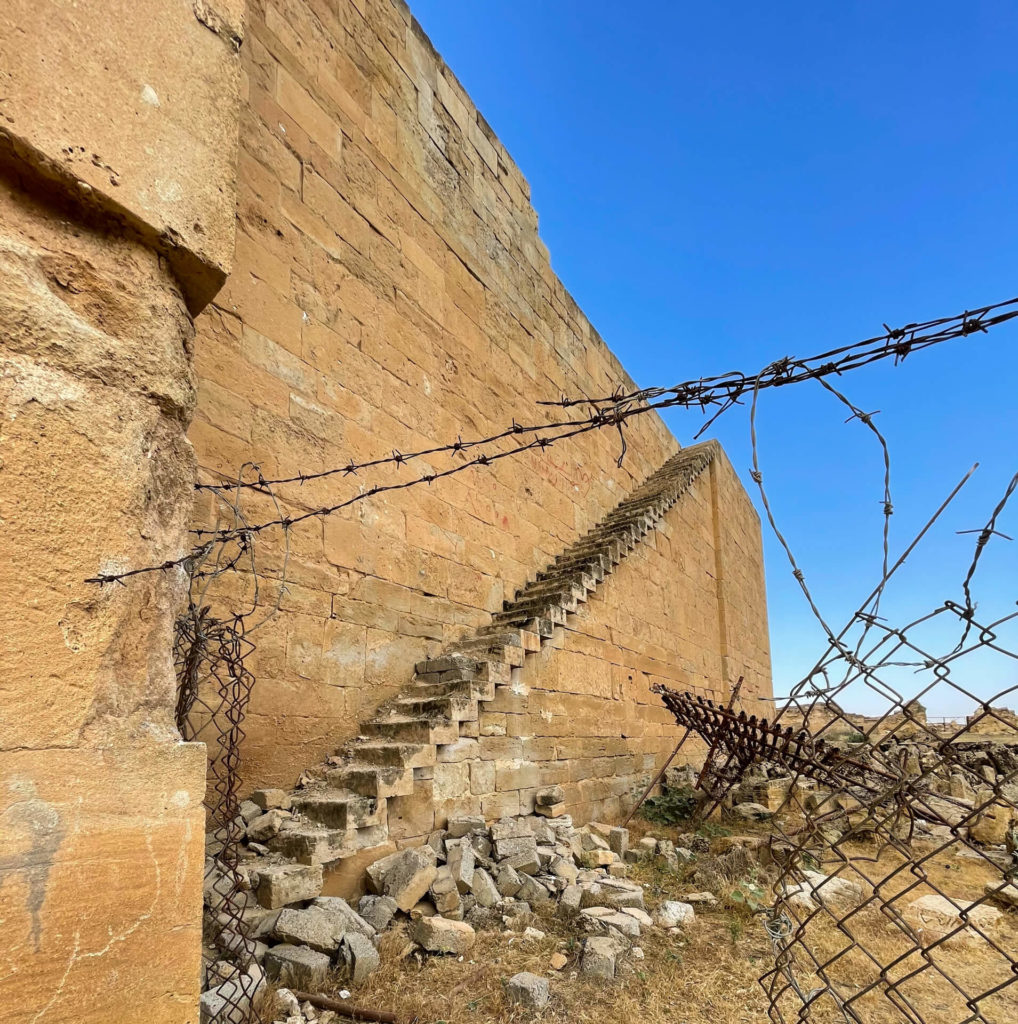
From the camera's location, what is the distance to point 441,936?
12.9ft

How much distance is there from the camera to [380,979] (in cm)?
351

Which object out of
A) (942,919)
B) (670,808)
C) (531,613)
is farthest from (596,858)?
(670,808)

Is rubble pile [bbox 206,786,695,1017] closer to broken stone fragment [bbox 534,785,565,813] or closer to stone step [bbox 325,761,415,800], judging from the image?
stone step [bbox 325,761,415,800]

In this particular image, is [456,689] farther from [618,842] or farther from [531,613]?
[618,842]

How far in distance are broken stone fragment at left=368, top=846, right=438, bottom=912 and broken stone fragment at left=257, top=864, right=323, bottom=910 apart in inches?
19.0

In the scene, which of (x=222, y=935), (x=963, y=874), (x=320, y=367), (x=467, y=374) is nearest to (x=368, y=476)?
(x=320, y=367)

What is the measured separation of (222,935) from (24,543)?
271 cm

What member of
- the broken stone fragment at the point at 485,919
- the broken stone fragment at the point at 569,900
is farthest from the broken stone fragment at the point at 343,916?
the broken stone fragment at the point at 569,900

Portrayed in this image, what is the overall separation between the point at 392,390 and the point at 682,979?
518cm

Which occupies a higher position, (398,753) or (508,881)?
(398,753)

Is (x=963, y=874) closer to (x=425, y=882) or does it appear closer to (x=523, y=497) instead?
(x=425, y=882)

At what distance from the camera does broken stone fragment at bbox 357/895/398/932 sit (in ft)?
13.4

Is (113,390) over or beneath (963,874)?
over

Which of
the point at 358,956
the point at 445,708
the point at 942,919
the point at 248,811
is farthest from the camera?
the point at 445,708
